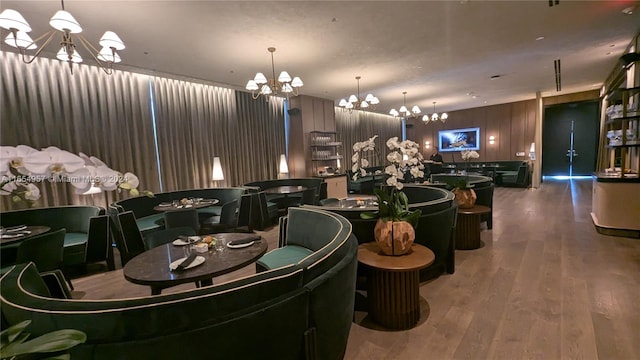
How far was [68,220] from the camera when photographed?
409cm

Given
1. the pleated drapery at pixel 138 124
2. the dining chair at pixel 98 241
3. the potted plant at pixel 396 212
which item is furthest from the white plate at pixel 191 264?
the pleated drapery at pixel 138 124

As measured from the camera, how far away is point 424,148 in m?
13.9

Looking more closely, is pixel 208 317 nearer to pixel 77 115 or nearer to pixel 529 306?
pixel 529 306

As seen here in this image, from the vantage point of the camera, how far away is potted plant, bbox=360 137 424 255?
2.45m

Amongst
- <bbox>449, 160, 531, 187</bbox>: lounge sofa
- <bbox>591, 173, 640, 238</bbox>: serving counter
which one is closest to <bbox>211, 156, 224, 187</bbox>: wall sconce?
<bbox>591, 173, 640, 238</bbox>: serving counter

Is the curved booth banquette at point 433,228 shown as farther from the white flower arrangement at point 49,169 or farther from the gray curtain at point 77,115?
the gray curtain at point 77,115

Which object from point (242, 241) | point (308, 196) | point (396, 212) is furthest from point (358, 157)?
point (308, 196)

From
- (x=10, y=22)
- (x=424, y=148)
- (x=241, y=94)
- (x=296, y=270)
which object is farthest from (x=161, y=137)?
(x=424, y=148)

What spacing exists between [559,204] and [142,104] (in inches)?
383

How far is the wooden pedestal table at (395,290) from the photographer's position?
2.32 meters

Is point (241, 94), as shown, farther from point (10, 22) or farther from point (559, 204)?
point (559, 204)

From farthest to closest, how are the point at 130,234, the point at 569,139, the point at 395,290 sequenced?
1. the point at 569,139
2. the point at 130,234
3. the point at 395,290

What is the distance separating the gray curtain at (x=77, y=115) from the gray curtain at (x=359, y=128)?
6478 mm

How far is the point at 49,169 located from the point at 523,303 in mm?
3454
